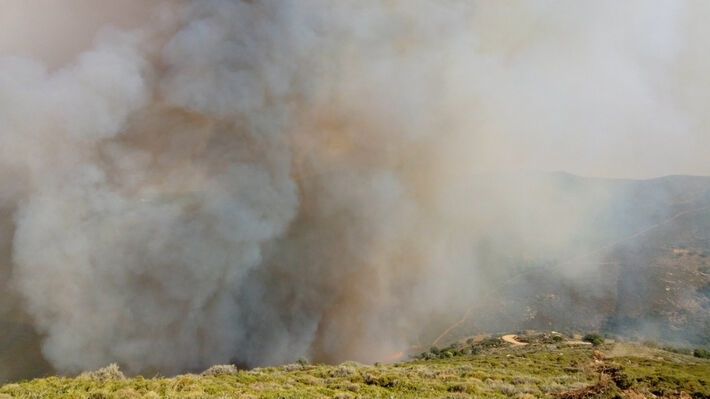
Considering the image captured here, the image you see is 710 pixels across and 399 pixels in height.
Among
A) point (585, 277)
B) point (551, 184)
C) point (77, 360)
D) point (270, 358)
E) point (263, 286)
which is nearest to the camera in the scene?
point (77, 360)

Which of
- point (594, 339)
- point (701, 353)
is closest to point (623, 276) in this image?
point (594, 339)

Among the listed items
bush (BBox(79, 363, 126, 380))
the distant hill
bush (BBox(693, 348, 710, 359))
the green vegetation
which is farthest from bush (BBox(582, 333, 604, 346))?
bush (BBox(79, 363, 126, 380))

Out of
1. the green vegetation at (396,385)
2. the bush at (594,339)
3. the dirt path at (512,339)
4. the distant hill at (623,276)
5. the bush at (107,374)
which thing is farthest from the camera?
the distant hill at (623,276)

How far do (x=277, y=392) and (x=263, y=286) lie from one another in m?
29.2

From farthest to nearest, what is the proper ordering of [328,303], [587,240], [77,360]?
[587,240], [328,303], [77,360]

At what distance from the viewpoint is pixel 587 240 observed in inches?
2069

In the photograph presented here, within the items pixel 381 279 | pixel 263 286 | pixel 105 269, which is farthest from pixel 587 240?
pixel 105 269

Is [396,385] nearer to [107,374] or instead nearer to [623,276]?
[107,374]

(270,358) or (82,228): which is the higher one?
(82,228)

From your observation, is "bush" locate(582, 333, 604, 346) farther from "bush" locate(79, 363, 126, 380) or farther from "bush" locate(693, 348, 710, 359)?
"bush" locate(79, 363, 126, 380)

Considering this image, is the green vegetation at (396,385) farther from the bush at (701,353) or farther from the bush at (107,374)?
the bush at (701,353)

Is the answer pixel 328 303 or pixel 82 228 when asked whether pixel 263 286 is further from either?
pixel 82 228

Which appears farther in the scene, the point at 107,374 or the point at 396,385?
the point at 107,374

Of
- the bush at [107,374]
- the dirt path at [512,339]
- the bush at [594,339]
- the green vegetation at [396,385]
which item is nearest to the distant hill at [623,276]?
the dirt path at [512,339]
